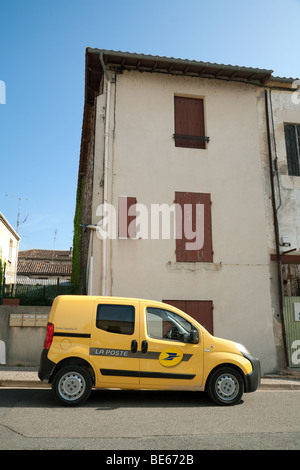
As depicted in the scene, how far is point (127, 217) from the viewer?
11.8 m

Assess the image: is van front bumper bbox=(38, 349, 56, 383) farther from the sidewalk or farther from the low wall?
the low wall

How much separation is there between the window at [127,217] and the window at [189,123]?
2.59 metres

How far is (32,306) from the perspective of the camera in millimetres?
10945

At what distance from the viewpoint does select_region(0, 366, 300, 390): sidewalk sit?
27.6 ft

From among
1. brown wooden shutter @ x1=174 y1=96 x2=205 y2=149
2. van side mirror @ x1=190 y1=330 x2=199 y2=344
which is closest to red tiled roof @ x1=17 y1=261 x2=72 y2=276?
brown wooden shutter @ x1=174 y1=96 x2=205 y2=149

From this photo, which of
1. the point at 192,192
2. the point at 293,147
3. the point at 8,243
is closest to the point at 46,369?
the point at 192,192

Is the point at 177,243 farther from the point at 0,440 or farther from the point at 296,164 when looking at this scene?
the point at 0,440

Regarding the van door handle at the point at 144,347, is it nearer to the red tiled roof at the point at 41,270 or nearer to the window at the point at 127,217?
the window at the point at 127,217

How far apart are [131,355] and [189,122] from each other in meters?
8.79

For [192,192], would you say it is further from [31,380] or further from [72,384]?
[72,384]

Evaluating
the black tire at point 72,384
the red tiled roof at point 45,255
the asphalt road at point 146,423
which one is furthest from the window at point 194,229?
the red tiled roof at point 45,255

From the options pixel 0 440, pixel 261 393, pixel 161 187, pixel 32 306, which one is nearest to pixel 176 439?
pixel 0 440
